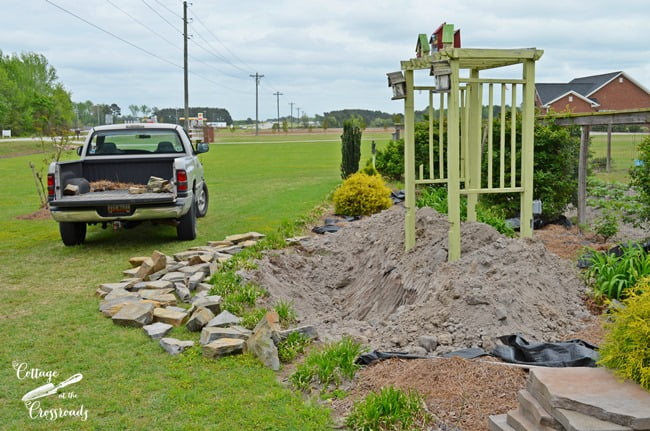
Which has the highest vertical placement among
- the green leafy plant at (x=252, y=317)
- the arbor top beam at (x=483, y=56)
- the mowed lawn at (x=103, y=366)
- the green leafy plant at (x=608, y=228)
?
the arbor top beam at (x=483, y=56)

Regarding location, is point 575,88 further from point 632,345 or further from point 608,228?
point 632,345

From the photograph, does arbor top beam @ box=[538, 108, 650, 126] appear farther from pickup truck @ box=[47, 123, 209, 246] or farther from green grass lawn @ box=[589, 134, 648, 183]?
pickup truck @ box=[47, 123, 209, 246]

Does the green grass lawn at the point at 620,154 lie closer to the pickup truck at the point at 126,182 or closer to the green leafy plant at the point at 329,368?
the pickup truck at the point at 126,182

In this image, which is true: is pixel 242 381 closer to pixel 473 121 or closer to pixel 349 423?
pixel 349 423

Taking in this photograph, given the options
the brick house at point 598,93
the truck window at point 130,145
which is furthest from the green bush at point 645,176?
the brick house at point 598,93

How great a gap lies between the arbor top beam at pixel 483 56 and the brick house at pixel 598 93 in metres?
47.1

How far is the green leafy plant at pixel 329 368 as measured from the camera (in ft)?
14.9

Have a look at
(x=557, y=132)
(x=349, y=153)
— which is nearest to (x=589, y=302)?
(x=557, y=132)

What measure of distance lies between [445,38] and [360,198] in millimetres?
6788

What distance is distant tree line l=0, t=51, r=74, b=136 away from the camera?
71.8 m

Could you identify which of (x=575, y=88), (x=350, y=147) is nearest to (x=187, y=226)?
(x=350, y=147)

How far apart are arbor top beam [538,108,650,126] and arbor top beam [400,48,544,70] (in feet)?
9.07

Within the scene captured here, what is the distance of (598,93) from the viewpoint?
53.2 meters

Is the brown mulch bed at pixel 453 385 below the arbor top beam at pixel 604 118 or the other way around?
below
